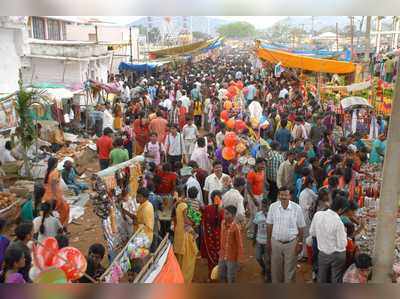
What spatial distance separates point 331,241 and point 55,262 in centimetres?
210

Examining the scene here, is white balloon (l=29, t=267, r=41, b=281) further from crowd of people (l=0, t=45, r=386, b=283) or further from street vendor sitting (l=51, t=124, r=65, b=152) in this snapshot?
street vendor sitting (l=51, t=124, r=65, b=152)

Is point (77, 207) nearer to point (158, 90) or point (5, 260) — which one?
point (5, 260)

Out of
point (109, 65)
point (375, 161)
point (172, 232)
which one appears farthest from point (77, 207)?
point (109, 65)

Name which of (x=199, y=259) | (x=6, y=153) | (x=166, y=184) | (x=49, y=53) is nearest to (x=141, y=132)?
(x=6, y=153)

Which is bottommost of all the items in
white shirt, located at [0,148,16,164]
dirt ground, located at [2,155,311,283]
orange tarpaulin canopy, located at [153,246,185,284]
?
dirt ground, located at [2,155,311,283]

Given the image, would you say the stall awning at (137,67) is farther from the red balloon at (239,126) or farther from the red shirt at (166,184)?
the red shirt at (166,184)

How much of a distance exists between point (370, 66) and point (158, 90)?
5866 mm

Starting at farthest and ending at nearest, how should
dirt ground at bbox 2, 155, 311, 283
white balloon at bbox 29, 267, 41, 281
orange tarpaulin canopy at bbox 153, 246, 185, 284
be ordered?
dirt ground at bbox 2, 155, 311, 283 < orange tarpaulin canopy at bbox 153, 246, 185, 284 < white balloon at bbox 29, 267, 41, 281

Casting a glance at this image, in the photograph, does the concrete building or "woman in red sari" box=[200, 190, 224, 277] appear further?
the concrete building

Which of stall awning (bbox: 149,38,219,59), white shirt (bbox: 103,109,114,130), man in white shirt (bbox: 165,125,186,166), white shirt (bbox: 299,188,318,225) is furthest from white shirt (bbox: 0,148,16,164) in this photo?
stall awning (bbox: 149,38,219,59)

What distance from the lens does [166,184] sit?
457 cm

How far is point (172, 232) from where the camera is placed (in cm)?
420

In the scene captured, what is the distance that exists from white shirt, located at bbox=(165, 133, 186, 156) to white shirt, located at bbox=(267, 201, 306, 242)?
300 centimetres

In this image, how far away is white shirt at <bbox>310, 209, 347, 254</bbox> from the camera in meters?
3.36
